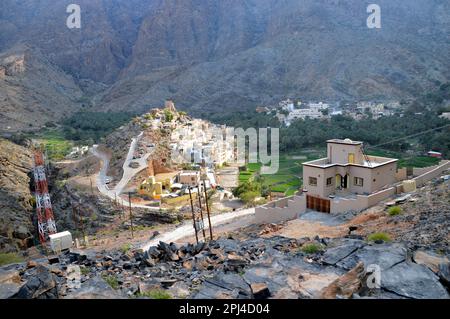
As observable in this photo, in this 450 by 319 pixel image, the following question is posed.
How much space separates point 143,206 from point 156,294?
62.8 feet

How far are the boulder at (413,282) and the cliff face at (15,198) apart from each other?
22.0m

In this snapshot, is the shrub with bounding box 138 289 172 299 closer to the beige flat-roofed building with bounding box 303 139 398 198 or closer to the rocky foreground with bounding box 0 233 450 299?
the rocky foreground with bounding box 0 233 450 299

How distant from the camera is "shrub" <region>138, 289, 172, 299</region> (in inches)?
242

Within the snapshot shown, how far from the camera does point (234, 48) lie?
9162cm

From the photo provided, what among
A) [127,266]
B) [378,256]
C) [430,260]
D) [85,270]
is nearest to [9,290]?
[85,270]

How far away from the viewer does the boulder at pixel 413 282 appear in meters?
5.69

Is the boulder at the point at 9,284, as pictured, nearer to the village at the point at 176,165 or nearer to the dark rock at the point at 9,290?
the dark rock at the point at 9,290

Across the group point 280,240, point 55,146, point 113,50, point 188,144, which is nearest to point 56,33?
point 113,50

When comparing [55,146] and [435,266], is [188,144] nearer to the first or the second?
[55,146]

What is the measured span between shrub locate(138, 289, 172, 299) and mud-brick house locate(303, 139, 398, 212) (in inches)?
375

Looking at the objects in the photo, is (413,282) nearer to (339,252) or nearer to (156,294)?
(339,252)

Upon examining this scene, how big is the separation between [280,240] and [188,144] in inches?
1000

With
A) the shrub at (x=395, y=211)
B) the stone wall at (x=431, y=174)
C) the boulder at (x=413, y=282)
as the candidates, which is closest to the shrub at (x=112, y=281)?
the boulder at (x=413, y=282)

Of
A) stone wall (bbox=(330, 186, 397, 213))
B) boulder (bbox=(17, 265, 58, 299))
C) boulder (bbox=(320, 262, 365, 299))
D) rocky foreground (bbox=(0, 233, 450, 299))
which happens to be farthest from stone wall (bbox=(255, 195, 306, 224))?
boulder (bbox=(17, 265, 58, 299))
